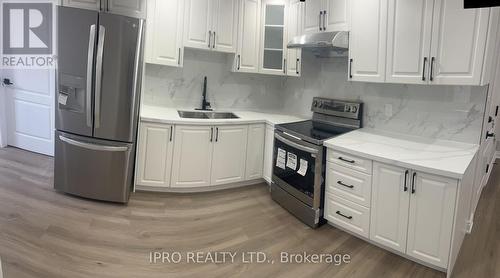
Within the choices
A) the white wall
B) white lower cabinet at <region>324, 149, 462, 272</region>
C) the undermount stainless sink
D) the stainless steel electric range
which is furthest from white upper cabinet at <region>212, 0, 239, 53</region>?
the white wall

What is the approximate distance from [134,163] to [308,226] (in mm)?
1758

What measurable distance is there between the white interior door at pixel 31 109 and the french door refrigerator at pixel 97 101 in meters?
1.60

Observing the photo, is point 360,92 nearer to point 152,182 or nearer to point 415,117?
point 415,117

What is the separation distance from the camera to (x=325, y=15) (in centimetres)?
329

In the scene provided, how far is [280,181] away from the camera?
11.0ft

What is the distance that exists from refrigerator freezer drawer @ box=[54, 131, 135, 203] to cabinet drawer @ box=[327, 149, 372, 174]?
71.9 inches

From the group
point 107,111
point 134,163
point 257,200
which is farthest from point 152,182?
point 257,200

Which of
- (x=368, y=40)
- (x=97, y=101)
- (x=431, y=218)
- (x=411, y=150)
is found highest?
(x=368, y=40)

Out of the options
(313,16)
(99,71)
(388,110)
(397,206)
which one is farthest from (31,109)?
(397,206)

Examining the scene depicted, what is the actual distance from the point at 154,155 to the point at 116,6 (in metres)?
1.46

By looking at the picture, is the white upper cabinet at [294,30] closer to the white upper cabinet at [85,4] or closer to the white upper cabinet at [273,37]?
the white upper cabinet at [273,37]

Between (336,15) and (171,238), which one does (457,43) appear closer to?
(336,15)

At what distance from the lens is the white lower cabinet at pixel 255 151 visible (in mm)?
3713

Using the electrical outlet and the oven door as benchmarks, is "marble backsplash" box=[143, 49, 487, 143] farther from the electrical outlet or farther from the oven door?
the oven door
